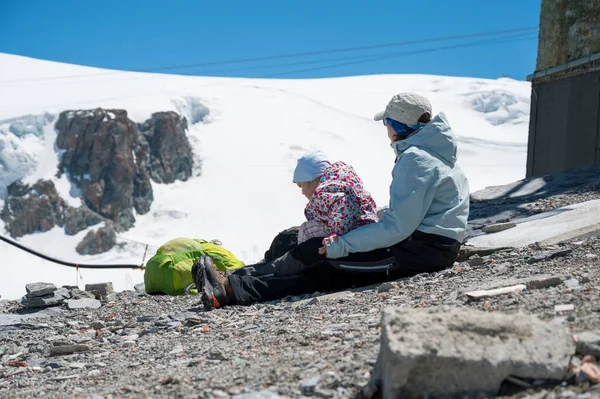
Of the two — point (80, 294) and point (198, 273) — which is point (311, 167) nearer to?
point (198, 273)

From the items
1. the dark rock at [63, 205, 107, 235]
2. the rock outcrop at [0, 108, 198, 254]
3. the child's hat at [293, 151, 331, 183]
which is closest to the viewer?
the child's hat at [293, 151, 331, 183]

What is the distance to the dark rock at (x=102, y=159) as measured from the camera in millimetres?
46750

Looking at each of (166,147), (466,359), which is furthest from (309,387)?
(166,147)

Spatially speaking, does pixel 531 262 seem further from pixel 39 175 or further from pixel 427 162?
pixel 39 175

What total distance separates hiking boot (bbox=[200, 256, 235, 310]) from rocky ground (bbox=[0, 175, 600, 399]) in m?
0.11

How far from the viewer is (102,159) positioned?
1970 inches

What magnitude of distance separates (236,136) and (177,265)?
40.1 metres

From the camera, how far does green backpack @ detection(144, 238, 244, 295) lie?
5.94 meters

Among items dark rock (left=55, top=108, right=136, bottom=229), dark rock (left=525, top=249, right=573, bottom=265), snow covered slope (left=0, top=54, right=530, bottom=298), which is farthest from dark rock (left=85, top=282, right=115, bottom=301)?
dark rock (left=55, top=108, right=136, bottom=229)

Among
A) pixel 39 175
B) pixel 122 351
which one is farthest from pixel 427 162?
pixel 39 175

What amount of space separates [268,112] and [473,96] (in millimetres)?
17676

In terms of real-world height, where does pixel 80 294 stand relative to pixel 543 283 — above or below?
below

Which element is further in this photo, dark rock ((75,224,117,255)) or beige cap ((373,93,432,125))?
dark rock ((75,224,117,255))

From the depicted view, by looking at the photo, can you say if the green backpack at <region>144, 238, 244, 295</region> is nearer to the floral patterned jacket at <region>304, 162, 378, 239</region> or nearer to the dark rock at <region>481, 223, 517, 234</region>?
the floral patterned jacket at <region>304, 162, 378, 239</region>
